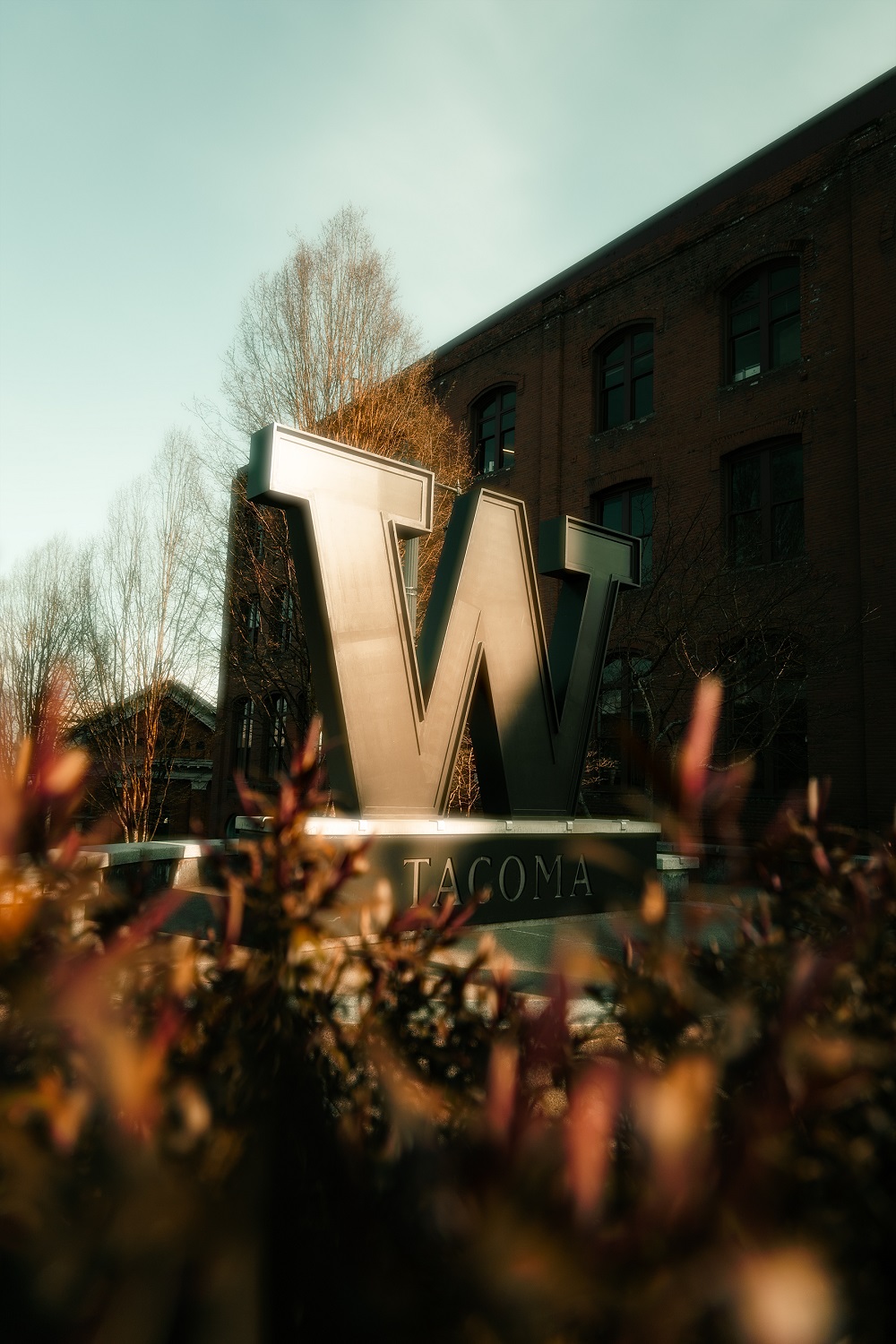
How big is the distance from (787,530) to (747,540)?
679mm

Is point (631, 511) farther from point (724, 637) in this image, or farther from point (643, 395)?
point (724, 637)

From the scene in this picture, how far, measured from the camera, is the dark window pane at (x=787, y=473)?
15953mm

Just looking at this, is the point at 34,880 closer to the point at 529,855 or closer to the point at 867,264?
the point at 529,855

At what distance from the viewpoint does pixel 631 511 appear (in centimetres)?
1877

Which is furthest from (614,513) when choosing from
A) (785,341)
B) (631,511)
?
(785,341)

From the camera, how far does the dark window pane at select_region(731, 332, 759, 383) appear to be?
1702 cm

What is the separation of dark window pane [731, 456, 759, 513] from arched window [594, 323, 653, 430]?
108 inches

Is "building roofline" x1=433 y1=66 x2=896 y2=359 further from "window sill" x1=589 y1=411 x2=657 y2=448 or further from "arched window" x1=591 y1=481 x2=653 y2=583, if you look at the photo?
"arched window" x1=591 y1=481 x2=653 y2=583

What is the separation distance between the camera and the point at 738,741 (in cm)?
1534

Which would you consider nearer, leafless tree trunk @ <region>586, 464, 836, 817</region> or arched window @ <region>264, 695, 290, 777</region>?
leafless tree trunk @ <region>586, 464, 836, 817</region>

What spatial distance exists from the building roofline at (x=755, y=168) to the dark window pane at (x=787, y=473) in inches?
210

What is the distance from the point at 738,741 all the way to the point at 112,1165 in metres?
15.3

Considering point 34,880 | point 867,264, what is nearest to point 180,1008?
point 34,880

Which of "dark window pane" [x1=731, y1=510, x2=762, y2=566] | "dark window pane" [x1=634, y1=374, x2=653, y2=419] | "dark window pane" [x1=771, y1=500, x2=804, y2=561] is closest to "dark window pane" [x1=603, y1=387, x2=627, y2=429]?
"dark window pane" [x1=634, y1=374, x2=653, y2=419]
